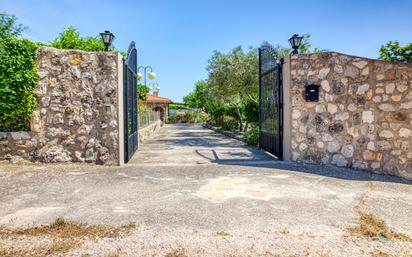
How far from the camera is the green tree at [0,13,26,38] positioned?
680 cm

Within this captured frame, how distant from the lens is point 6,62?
653cm

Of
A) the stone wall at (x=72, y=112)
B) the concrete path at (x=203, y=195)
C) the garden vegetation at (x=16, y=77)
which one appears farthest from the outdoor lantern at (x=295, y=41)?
the garden vegetation at (x=16, y=77)

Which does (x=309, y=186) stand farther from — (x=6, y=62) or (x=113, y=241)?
(x=6, y=62)

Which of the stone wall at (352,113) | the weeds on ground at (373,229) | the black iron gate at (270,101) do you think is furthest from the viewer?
the black iron gate at (270,101)

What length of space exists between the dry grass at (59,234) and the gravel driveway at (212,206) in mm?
103

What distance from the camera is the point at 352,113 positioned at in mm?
6789

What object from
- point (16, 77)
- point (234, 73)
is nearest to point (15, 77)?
point (16, 77)

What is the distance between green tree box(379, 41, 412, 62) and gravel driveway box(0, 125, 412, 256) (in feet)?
20.4

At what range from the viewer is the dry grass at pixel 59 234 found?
267 centimetres

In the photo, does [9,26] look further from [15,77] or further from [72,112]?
[72,112]

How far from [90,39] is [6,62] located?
21.2ft

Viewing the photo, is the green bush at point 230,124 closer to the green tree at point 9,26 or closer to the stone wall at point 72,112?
the stone wall at point 72,112

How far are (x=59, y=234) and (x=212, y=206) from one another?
1.90 metres

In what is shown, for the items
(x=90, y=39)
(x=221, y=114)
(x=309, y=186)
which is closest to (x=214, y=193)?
(x=309, y=186)
